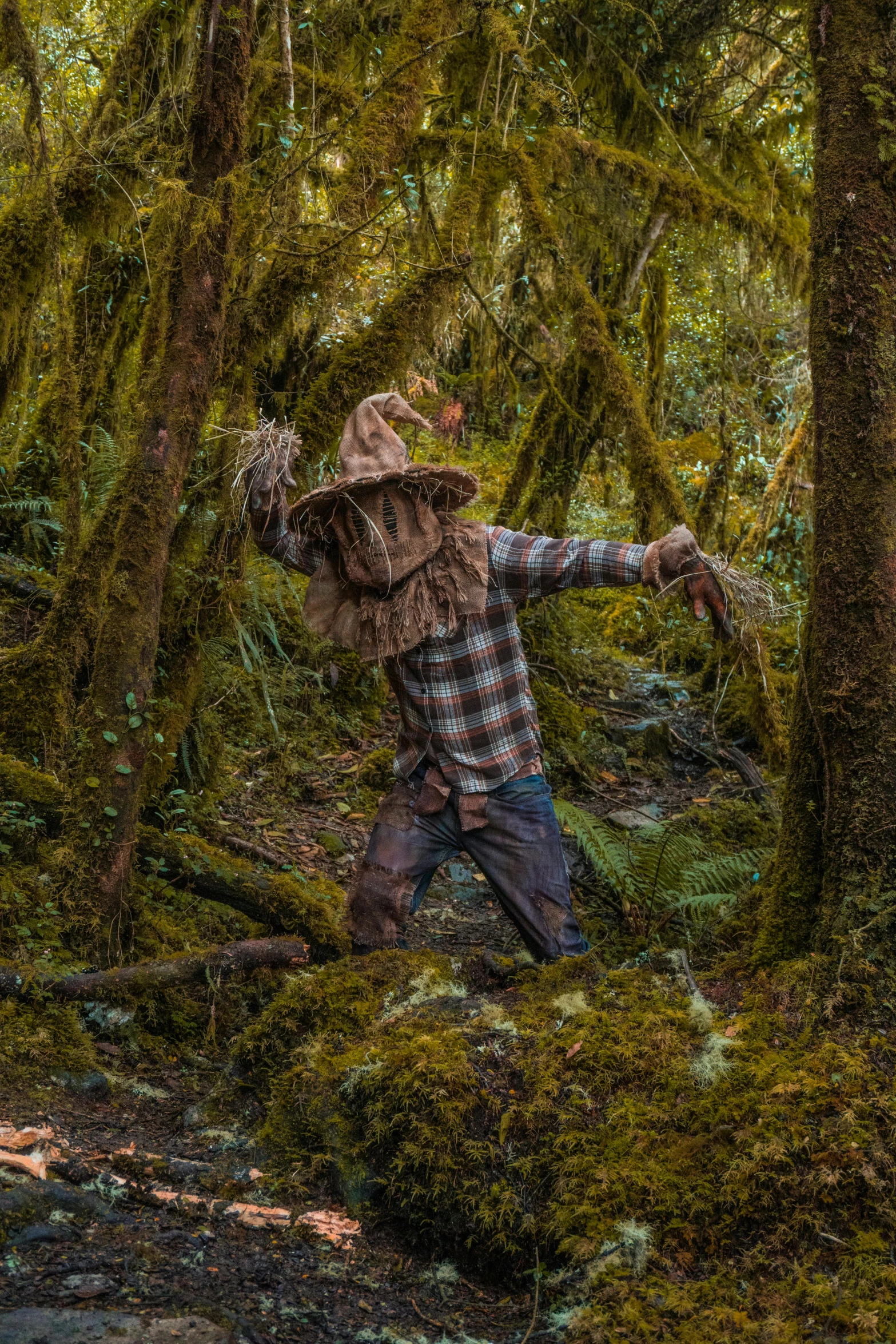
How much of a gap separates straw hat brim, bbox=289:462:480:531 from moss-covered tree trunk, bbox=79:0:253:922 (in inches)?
20.4

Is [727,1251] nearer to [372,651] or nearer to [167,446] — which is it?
[372,651]

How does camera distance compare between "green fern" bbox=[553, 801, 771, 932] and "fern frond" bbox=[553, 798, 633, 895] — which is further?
"fern frond" bbox=[553, 798, 633, 895]

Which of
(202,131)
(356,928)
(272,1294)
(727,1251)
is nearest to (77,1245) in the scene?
(272,1294)

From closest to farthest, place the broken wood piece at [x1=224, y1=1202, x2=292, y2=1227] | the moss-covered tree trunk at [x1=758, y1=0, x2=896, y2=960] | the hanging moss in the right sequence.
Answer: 1. the broken wood piece at [x1=224, y1=1202, x2=292, y2=1227]
2. the moss-covered tree trunk at [x1=758, y1=0, x2=896, y2=960]
3. the hanging moss

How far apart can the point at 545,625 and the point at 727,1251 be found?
290 inches

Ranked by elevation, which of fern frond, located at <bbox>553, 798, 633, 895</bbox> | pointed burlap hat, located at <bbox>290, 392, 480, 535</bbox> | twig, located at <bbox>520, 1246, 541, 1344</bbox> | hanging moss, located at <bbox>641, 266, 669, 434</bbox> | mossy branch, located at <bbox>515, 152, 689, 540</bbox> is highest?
hanging moss, located at <bbox>641, 266, 669, 434</bbox>

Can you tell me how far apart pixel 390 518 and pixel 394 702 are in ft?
17.1

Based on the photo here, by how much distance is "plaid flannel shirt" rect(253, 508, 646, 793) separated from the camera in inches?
160

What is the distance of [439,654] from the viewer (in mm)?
4109

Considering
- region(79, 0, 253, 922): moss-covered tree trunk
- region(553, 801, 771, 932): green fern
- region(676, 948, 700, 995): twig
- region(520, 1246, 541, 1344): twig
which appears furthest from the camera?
region(553, 801, 771, 932): green fern

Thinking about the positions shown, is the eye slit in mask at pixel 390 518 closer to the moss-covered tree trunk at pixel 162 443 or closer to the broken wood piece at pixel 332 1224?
the moss-covered tree trunk at pixel 162 443

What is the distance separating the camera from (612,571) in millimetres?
3744

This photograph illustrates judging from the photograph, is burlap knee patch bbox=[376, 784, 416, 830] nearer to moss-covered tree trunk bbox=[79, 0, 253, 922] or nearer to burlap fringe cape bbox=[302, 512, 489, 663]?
burlap fringe cape bbox=[302, 512, 489, 663]

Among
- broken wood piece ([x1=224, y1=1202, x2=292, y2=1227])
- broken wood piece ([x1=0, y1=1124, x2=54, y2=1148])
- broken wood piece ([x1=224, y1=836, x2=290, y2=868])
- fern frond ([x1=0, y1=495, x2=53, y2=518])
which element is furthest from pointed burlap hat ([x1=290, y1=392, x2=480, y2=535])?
fern frond ([x1=0, y1=495, x2=53, y2=518])
